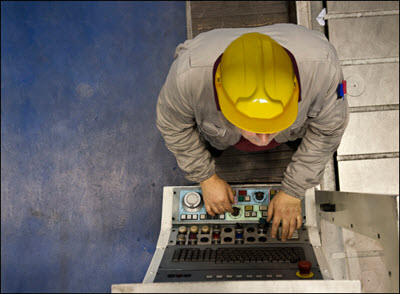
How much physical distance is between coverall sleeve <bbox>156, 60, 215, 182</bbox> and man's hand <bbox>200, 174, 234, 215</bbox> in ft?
0.10

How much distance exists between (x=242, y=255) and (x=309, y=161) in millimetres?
414

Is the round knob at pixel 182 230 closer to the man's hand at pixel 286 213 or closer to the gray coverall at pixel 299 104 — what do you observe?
the gray coverall at pixel 299 104

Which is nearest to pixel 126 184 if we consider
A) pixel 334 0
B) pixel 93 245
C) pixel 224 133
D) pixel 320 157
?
pixel 93 245

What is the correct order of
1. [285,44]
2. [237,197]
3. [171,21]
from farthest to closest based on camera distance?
[171,21] → [237,197] → [285,44]

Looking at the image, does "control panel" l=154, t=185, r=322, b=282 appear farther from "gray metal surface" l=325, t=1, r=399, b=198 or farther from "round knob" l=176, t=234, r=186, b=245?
"gray metal surface" l=325, t=1, r=399, b=198

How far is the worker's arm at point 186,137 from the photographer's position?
1.18m

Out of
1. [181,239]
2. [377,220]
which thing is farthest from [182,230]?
[377,220]

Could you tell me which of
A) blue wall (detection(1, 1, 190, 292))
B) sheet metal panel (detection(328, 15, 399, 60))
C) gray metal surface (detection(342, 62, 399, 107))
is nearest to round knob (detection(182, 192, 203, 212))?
blue wall (detection(1, 1, 190, 292))

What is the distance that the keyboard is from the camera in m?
1.20

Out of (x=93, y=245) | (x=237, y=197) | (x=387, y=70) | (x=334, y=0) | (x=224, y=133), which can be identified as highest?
(x=334, y=0)

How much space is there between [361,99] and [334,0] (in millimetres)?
604

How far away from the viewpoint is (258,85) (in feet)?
2.99

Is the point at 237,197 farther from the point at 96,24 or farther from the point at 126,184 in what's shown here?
the point at 96,24

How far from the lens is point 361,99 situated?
212 centimetres
